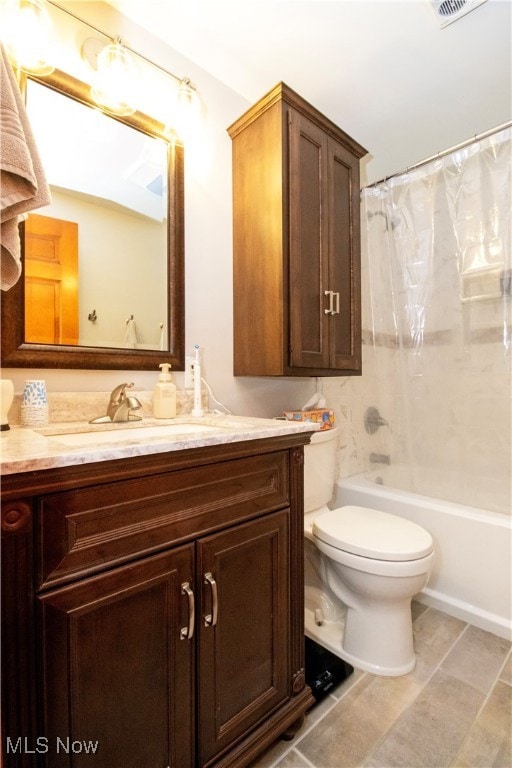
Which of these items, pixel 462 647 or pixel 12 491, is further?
pixel 462 647

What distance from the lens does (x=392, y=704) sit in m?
1.15

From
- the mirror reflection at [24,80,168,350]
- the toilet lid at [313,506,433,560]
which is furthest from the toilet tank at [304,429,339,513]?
the mirror reflection at [24,80,168,350]

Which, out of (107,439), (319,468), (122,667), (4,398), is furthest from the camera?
(319,468)

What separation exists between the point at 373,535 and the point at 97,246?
1418mm

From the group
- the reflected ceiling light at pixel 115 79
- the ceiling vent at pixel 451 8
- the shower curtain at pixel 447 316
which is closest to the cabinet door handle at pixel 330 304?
the shower curtain at pixel 447 316

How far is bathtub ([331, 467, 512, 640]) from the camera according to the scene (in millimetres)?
1466

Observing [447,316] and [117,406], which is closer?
[117,406]

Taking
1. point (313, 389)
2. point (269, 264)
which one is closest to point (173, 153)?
point (269, 264)

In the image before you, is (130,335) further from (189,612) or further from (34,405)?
(189,612)

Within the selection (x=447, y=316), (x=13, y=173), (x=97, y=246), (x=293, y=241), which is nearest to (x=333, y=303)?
(x=293, y=241)

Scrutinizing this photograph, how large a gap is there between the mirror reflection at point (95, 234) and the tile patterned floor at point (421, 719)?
133 cm

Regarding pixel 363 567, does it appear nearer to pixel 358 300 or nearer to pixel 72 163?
pixel 358 300

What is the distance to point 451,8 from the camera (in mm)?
1311

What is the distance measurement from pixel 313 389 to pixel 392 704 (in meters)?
1.27
